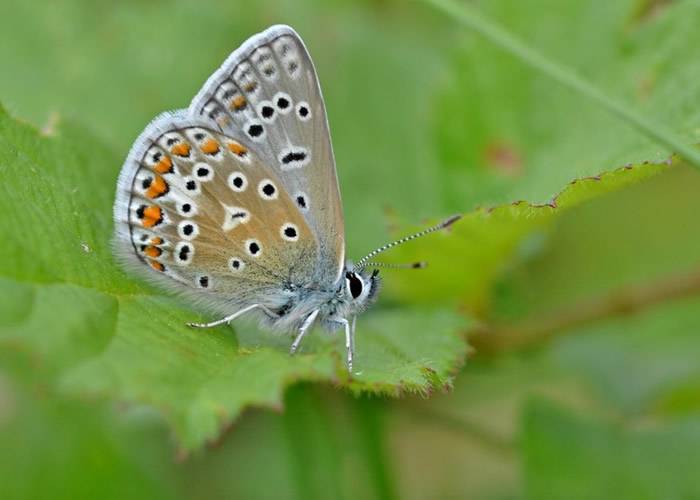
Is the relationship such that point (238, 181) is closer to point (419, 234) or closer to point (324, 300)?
point (324, 300)

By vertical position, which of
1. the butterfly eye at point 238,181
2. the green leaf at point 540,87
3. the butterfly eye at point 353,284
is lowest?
the butterfly eye at point 353,284

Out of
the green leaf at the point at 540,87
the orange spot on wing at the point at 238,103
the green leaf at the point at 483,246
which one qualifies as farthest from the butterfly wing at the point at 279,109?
the green leaf at the point at 540,87

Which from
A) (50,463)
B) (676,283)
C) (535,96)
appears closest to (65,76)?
(50,463)

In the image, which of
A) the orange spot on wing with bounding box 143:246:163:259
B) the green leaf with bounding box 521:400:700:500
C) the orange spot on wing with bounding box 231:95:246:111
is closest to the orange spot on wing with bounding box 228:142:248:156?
the orange spot on wing with bounding box 231:95:246:111

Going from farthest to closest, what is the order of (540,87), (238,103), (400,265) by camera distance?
(540,87), (400,265), (238,103)

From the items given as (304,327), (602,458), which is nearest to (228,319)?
(304,327)

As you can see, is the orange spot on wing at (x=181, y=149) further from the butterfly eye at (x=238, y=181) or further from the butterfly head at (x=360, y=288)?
the butterfly head at (x=360, y=288)

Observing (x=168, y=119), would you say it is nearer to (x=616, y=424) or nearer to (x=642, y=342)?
(x=616, y=424)
